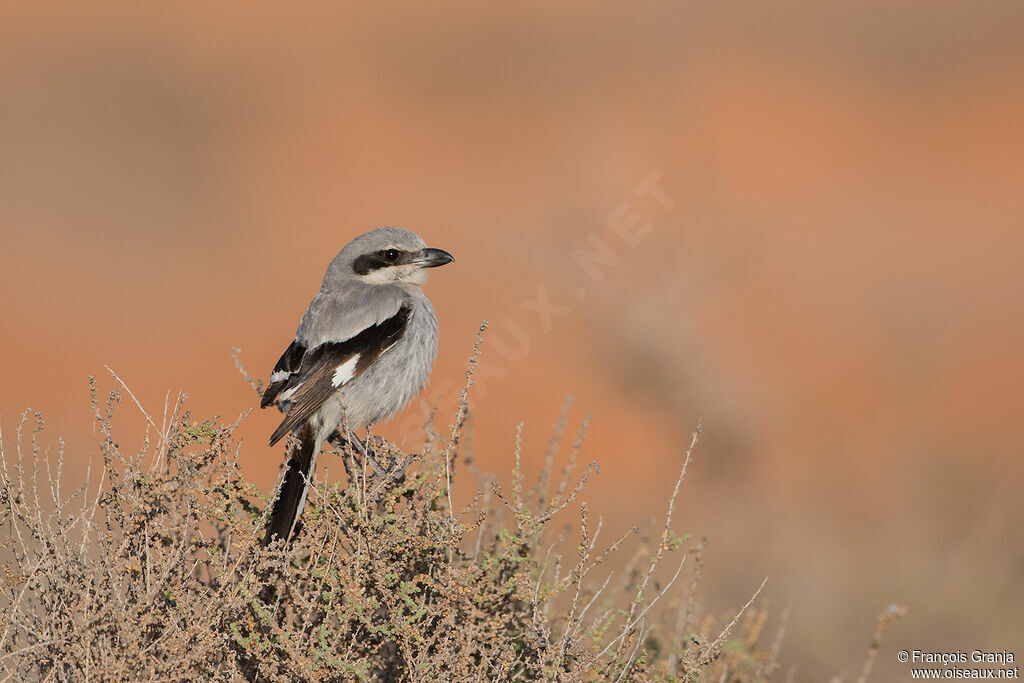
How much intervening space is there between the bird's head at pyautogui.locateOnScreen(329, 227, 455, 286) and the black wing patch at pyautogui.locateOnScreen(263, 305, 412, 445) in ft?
1.14

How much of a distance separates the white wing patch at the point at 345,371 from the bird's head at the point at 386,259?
618mm

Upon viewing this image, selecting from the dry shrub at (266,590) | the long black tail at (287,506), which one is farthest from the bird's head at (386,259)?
the dry shrub at (266,590)

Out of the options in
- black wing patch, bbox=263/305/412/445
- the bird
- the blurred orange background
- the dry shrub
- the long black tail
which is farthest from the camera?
the blurred orange background

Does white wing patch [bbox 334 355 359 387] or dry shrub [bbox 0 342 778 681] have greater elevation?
white wing patch [bbox 334 355 359 387]

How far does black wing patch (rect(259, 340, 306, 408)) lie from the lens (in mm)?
4508

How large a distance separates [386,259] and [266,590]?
207 cm

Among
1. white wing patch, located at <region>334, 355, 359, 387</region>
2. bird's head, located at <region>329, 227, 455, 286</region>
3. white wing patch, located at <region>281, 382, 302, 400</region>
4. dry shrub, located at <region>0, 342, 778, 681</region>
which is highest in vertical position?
bird's head, located at <region>329, 227, 455, 286</region>

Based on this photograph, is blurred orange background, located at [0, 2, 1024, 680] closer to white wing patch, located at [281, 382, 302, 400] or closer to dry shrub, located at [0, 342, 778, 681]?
white wing patch, located at [281, 382, 302, 400]

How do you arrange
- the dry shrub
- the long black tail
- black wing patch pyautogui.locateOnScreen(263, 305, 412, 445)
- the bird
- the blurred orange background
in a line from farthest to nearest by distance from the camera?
the blurred orange background
the bird
black wing patch pyautogui.locateOnScreen(263, 305, 412, 445)
the long black tail
the dry shrub

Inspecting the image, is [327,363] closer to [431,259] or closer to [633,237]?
[431,259]

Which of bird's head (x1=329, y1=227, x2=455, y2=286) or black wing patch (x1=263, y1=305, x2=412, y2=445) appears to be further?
bird's head (x1=329, y1=227, x2=455, y2=286)

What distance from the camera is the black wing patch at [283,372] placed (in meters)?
4.51

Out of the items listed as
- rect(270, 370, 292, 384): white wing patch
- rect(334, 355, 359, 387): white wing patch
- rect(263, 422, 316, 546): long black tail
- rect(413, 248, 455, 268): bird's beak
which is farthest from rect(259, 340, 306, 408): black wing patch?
rect(413, 248, 455, 268): bird's beak

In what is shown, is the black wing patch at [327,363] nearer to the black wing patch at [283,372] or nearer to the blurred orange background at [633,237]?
the black wing patch at [283,372]
